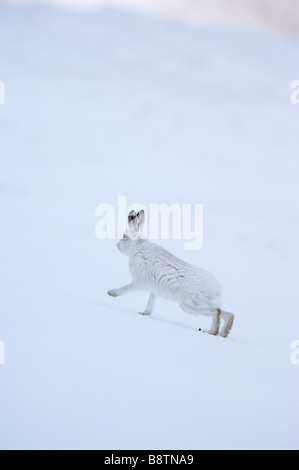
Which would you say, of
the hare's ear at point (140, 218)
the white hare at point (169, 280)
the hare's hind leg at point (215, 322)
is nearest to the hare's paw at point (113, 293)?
the white hare at point (169, 280)

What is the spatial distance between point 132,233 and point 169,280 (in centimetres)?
32

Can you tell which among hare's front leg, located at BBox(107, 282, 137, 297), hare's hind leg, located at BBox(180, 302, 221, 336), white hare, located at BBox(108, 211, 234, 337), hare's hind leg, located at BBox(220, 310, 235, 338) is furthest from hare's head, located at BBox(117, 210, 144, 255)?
hare's hind leg, located at BBox(220, 310, 235, 338)

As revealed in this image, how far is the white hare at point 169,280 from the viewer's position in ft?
9.77

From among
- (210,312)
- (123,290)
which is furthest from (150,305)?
(210,312)

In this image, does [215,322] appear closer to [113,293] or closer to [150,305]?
[150,305]

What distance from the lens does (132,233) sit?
325cm

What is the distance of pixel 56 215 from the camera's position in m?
6.01

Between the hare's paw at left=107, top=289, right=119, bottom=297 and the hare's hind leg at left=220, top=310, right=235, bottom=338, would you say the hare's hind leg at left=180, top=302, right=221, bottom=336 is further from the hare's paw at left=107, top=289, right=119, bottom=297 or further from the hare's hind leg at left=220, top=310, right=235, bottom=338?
the hare's paw at left=107, top=289, right=119, bottom=297

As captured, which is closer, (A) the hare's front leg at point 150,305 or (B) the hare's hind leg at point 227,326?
(B) the hare's hind leg at point 227,326

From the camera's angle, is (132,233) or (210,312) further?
(132,233)

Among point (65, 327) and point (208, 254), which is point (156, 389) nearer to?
point (65, 327)

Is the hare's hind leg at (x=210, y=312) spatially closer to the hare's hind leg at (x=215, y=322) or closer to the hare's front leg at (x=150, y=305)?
the hare's hind leg at (x=215, y=322)

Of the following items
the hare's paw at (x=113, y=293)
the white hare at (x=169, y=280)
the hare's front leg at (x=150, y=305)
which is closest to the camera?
the white hare at (x=169, y=280)

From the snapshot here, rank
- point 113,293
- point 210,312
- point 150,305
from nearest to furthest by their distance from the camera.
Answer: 1. point 210,312
2. point 150,305
3. point 113,293
